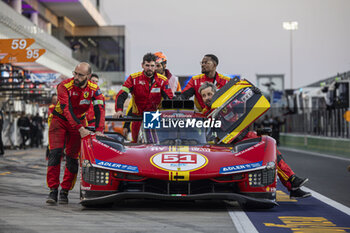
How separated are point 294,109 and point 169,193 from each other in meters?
31.2

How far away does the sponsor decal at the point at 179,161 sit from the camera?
25.0ft

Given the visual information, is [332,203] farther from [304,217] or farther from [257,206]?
[304,217]

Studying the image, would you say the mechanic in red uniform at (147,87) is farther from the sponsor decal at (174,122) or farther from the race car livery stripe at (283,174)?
the race car livery stripe at (283,174)

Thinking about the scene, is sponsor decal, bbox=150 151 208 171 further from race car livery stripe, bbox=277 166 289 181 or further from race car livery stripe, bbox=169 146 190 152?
race car livery stripe, bbox=277 166 289 181

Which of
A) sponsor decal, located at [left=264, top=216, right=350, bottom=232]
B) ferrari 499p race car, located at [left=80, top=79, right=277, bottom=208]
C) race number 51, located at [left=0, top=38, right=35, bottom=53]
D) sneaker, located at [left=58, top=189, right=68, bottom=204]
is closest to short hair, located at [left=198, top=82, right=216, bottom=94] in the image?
ferrari 499p race car, located at [left=80, top=79, right=277, bottom=208]

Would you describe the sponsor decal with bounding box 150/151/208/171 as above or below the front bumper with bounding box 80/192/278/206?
above

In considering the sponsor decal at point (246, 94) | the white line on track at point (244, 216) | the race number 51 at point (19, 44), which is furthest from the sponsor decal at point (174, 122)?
the race number 51 at point (19, 44)

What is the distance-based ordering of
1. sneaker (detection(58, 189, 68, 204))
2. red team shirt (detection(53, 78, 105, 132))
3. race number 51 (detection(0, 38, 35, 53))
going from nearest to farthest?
sneaker (detection(58, 189, 68, 204))
red team shirt (detection(53, 78, 105, 132))
race number 51 (detection(0, 38, 35, 53))

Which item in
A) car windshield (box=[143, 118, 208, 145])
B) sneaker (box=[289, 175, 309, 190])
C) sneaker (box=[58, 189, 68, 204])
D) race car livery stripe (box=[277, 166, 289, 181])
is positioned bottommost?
sneaker (box=[58, 189, 68, 204])

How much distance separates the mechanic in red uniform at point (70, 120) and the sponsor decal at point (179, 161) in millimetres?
1236

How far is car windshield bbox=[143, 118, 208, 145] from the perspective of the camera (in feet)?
28.7

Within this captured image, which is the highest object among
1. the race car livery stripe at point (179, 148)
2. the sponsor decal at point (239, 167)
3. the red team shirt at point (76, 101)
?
the red team shirt at point (76, 101)

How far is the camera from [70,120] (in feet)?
28.7

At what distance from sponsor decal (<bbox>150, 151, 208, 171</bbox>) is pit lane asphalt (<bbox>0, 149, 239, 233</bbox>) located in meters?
0.48
